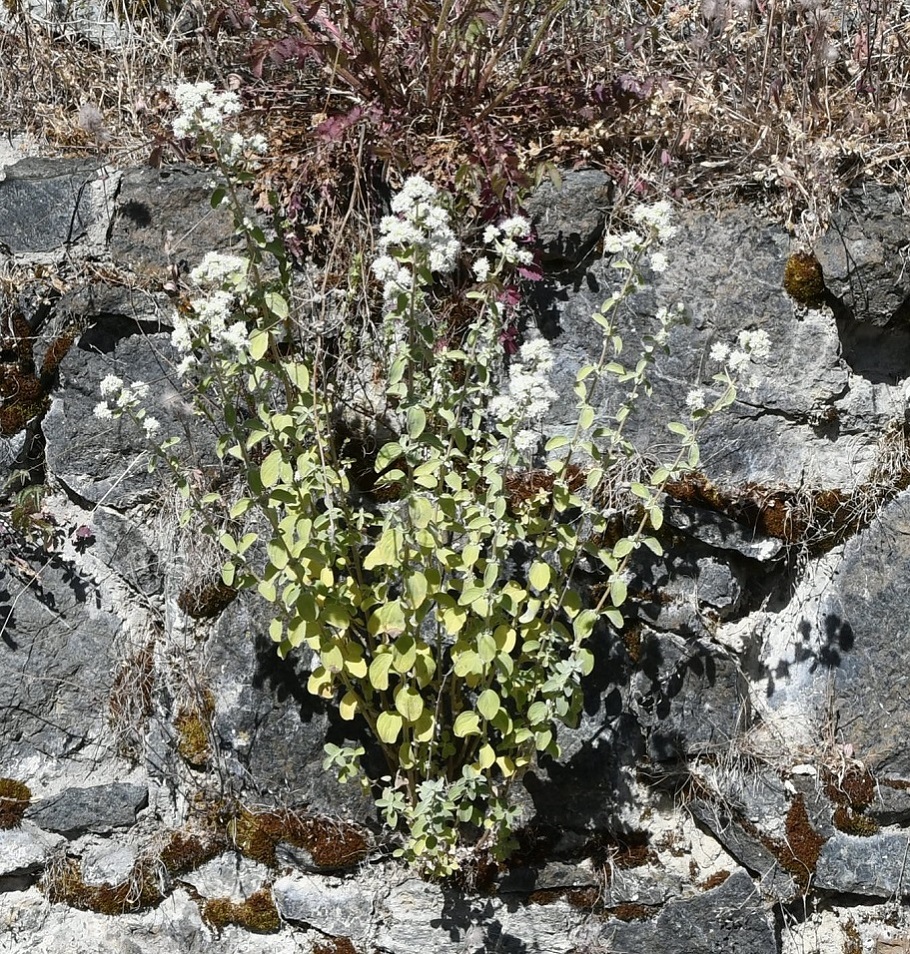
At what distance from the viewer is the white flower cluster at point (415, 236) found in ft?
6.58

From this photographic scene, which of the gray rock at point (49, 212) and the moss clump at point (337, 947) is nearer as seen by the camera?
the moss clump at point (337, 947)

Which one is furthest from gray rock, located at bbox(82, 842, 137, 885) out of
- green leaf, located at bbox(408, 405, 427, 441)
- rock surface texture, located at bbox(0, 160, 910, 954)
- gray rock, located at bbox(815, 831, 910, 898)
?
gray rock, located at bbox(815, 831, 910, 898)

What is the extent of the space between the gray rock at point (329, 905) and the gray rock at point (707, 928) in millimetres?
738

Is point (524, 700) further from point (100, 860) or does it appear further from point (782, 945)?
point (100, 860)

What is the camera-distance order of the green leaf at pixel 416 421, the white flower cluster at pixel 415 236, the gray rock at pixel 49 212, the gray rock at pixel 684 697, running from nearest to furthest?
1. the white flower cluster at pixel 415 236
2. the green leaf at pixel 416 421
3. the gray rock at pixel 684 697
4. the gray rock at pixel 49 212

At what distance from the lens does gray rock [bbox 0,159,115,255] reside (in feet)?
9.86

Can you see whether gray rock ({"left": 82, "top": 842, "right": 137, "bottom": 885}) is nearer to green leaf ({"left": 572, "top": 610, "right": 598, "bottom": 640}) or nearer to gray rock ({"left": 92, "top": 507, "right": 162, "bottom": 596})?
gray rock ({"left": 92, "top": 507, "right": 162, "bottom": 596})

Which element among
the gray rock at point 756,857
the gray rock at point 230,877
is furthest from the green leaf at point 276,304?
the gray rock at point 756,857

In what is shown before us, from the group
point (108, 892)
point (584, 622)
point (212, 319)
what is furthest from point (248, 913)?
point (212, 319)

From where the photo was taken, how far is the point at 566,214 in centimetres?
285

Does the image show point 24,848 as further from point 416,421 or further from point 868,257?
point 868,257

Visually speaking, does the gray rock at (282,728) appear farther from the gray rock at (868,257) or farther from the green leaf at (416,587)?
the gray rock at (868,257)

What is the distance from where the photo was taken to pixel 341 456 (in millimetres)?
2936

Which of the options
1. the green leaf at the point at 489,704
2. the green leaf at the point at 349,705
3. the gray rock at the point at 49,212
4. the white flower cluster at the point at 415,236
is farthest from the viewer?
the gray rock at the point at 49,212
